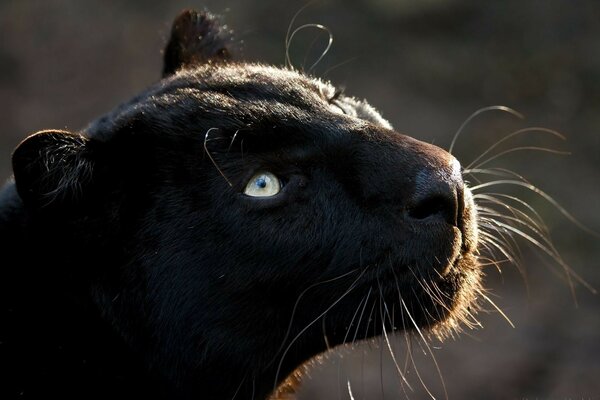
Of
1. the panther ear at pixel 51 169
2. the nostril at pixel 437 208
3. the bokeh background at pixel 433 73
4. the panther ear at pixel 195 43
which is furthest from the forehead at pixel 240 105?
the bokeh background at pixel 433 73

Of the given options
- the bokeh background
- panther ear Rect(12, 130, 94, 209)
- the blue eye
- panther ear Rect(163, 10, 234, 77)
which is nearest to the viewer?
panther ear Rect(12, 130, 94, 209)

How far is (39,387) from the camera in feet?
12.4

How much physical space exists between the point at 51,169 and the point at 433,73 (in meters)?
7.77

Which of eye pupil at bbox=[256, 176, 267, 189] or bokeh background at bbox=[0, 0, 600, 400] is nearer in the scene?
eye pupil at bbox=[256, 176, 267, 189]

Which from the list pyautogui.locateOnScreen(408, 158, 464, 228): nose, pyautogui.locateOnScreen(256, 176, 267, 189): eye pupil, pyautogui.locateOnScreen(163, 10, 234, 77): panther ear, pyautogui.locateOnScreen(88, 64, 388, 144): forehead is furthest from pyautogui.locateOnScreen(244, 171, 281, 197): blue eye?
pyautogui.locateOnScreen(163, 10, 234, 77): panther ear

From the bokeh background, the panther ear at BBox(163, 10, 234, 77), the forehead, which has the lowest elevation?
the forehead

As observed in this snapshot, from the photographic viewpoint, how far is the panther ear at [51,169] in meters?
3.50

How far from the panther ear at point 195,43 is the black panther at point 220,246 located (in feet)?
2.78

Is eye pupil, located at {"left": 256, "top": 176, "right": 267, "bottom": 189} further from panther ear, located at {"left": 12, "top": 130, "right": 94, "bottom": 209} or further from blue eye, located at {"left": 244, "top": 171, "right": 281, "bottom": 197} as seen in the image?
panther ear, located at {"left": 12, "top": 130, "right": 94, "bottom": 209}

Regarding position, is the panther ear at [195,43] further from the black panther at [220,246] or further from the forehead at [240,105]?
the black panther at [220,246]

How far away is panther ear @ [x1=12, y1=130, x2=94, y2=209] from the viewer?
11.5 feet

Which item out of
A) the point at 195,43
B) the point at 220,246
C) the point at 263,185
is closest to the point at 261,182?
the point at 263,185

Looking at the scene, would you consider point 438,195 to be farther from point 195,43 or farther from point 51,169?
point 195,43

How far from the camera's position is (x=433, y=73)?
10.8 metres
